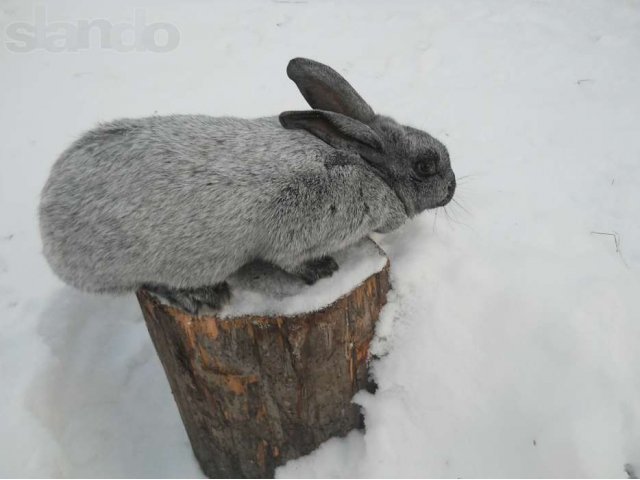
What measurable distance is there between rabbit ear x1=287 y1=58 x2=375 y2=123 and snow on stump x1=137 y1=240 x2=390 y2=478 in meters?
0.71

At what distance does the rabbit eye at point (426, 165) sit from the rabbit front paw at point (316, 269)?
2.20 ft

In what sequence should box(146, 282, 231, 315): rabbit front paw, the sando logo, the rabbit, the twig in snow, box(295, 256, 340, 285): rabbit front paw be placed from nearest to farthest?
the rabbit
box(146, 282, 231, 315): rabbit front paw
box(295, 256, 340, 285): rabbit front paw
the twig in snow
the sando logo

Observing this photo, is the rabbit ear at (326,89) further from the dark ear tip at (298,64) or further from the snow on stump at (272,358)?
the snow on stump at (272,358)

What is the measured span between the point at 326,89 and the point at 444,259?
128 cm

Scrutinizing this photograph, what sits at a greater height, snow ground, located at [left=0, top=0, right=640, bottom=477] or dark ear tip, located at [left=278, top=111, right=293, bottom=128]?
dark ear tip, located at [left=278, top=111, right=293, bottom=128]

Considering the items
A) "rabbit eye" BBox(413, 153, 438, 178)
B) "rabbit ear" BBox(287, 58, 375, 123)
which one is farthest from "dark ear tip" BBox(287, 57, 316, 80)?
"rabbit eye" BBox(413, 153, 438, 178)

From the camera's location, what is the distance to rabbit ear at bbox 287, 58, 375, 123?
3.21m

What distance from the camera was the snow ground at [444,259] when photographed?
130 inches

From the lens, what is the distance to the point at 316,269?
10.0 feet

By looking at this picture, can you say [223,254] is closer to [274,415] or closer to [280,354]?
[280,354]

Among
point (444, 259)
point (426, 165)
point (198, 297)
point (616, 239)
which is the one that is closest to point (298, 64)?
point (426, 165)

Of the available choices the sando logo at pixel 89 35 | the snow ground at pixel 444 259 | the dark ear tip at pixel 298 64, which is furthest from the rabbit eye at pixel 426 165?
the sando logo at pixel 89 35

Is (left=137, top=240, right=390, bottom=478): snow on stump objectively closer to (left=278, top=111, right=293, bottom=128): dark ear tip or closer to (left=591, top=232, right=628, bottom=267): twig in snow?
(left=278, top=111, right=293, bottom=128): dark ear tip

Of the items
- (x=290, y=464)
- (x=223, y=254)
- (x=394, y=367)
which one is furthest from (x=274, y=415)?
(x=223, y=254)
